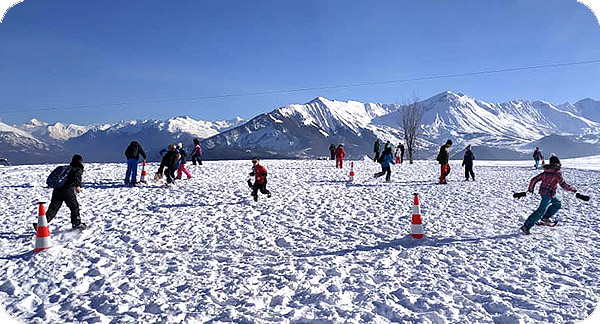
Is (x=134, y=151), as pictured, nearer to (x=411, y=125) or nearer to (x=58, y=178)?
(x=58, y=178)

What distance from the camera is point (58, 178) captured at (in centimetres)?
768

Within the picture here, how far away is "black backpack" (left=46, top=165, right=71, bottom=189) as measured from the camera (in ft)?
25.0

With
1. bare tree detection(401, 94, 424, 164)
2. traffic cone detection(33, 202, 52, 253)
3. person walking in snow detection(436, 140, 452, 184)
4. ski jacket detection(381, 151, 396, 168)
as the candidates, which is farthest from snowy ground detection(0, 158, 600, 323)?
bare tree detection(401, 94, 424, 164)

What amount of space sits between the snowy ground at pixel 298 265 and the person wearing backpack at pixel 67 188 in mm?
518

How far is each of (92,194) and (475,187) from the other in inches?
684

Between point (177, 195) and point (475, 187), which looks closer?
point (177, 195)

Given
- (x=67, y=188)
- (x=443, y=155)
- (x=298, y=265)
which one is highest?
(x=443, y=155)

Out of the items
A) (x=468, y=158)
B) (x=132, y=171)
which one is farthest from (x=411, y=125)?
(x=132, y=171)

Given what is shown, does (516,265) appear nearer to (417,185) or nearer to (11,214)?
(417,185)

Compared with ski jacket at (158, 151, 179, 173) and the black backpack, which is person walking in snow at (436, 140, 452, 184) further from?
the black backpack

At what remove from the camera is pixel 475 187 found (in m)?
16.2

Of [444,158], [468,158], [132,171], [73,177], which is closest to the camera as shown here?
[73,177]

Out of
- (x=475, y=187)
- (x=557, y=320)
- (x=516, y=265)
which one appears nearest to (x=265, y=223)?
(x=516, y=265)

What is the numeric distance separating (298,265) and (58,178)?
20.0 ft
